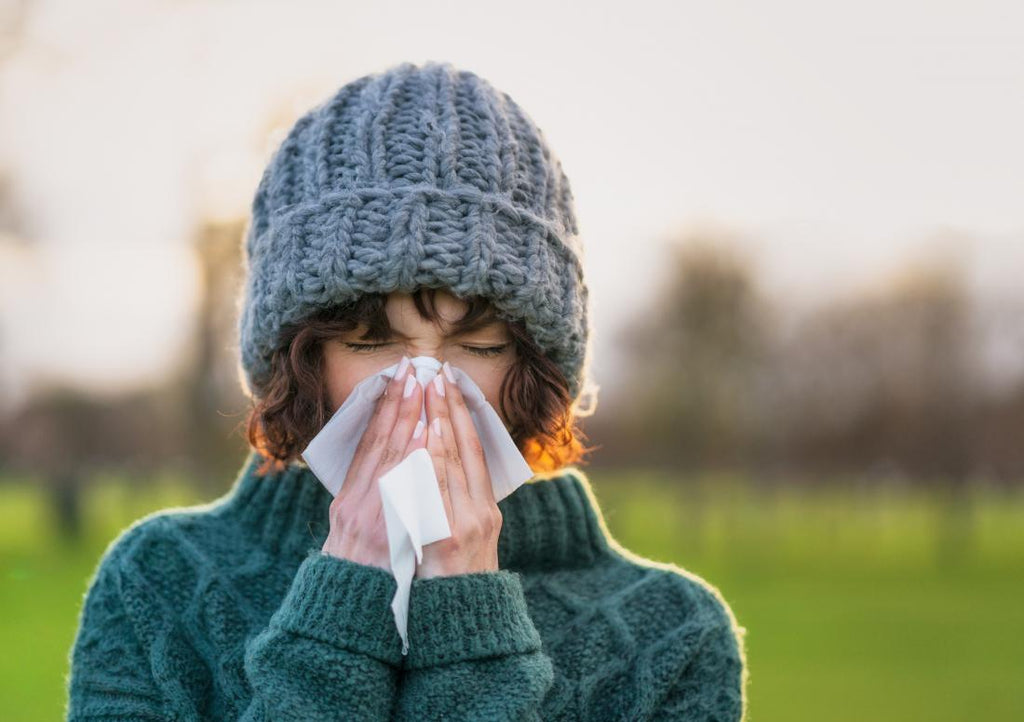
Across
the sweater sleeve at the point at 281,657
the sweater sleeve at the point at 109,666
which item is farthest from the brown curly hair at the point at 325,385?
the sweater sleeve at the point at 109,666

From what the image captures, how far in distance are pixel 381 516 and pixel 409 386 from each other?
0.28 m

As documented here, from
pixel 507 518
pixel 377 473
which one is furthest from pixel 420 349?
pixel 507 518

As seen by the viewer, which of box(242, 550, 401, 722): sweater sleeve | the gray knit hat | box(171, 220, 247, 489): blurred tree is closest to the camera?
box(242, 550, 401, 722): sweater sleeve

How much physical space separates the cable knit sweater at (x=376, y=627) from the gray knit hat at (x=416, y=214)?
0.37 metres

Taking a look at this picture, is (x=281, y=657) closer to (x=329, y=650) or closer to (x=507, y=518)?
(x=329, y=650)

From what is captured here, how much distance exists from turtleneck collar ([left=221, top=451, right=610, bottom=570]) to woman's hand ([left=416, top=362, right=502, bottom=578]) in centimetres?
30

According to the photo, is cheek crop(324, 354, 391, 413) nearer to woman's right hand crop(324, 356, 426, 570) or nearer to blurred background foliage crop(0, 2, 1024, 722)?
woman's right hand crop(324, 356, 426, 570)

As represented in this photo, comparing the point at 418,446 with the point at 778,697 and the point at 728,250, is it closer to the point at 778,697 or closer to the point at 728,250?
the point at 778,697

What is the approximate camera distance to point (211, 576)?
239cm

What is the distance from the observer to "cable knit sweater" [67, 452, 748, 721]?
2045mm

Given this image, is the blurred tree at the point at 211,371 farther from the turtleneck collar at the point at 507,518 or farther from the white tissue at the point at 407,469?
the white tissue at the point at 407,469

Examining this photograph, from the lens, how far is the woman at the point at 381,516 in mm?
2082

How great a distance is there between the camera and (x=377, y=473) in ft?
7.31

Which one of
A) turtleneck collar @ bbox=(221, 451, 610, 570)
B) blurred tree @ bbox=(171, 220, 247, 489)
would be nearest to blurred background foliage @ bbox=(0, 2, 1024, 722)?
blurred tree @ bbox=(171, 220, 247, 489)
